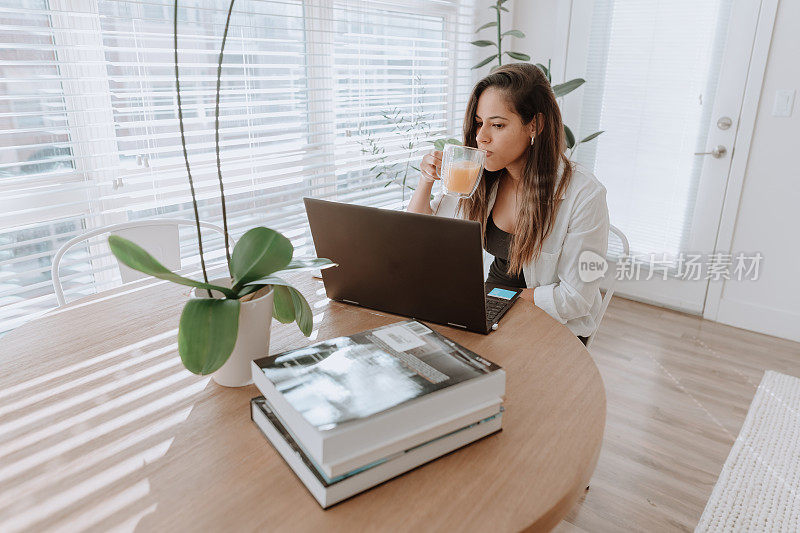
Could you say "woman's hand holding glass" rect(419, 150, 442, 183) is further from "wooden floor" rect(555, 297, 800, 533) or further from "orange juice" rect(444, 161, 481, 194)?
"wooden floor" rect(555, 297, 800, 533)

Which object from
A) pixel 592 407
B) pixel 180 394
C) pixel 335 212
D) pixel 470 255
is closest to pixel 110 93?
pixel 335 212

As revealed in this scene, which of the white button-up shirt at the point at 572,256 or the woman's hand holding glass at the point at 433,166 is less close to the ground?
the woman's hand holding glass at the point at 433,166

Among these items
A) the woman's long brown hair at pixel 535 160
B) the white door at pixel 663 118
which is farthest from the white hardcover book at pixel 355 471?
the white door at pixel 663 118

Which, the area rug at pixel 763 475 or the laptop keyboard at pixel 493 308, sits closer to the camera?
the laptop keyboard at pixel 493 308

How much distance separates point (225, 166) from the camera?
2221mm

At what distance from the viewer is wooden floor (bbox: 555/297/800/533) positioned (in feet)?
5.61

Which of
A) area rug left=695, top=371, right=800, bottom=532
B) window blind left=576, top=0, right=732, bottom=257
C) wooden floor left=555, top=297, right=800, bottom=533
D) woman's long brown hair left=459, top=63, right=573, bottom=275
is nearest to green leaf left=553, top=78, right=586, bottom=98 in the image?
window blind left=576, top=0, right=732, bottom=257

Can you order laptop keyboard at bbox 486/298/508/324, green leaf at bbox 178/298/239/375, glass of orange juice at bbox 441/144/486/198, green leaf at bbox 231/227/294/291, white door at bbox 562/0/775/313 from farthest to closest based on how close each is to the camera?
white door at bbox 562/0/775/313, glass of orange juice at bbox 441/144/486/198, laptop keyboard at bbox 486/298/508/324, green leaf at bbox 231/227/294/291, green leaf at bbox 178/298/239/375

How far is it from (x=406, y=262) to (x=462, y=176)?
440 millimetres

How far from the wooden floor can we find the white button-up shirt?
1.88 ft

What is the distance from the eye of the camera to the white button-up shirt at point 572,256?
149 cm

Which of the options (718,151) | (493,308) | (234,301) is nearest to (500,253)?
(493,308)

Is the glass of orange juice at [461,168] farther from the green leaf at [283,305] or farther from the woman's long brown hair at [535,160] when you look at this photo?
the green leaf at [283,305]

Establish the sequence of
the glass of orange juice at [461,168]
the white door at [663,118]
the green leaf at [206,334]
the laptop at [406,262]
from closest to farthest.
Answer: the green leaf at [206,334]
the laptop at [406,262]
the glass of orange juice at [461,168]
the white door at [663,118]
